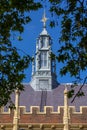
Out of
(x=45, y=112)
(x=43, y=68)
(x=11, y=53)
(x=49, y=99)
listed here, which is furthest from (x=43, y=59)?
(x=11, y=53)

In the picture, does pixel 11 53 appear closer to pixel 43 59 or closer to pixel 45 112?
pixel 45 112

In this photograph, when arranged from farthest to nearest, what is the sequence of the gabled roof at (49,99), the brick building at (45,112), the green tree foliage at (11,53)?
the gabled roof at (49,99) → the brick building at (45,112) → the green tree foliage at (11,53)

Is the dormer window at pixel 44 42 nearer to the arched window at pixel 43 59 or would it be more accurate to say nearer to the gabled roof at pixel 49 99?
the arched window at pixel 43 59

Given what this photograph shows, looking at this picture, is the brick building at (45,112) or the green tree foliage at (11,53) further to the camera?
the brick building at (45,112)

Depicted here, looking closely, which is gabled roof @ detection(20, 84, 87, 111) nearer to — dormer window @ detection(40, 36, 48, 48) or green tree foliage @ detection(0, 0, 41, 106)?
dormer window @ detection(40, 36, 48, 48)

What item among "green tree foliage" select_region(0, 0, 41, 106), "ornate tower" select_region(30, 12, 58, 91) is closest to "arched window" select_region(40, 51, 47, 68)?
"ornate tower" select_region(30, 12, 58, 91)

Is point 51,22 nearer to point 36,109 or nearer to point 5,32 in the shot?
point 5,32

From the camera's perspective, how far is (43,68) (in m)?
47.2

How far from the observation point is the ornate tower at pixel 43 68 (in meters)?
44.2

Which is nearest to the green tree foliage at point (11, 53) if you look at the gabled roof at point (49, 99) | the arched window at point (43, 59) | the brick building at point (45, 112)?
the brick building at point (45, 112)

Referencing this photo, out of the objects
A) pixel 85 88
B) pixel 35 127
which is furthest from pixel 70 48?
pixel 85 88

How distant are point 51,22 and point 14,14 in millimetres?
1385

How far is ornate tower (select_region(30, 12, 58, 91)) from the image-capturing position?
44219 mm

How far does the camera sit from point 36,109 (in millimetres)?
36688
